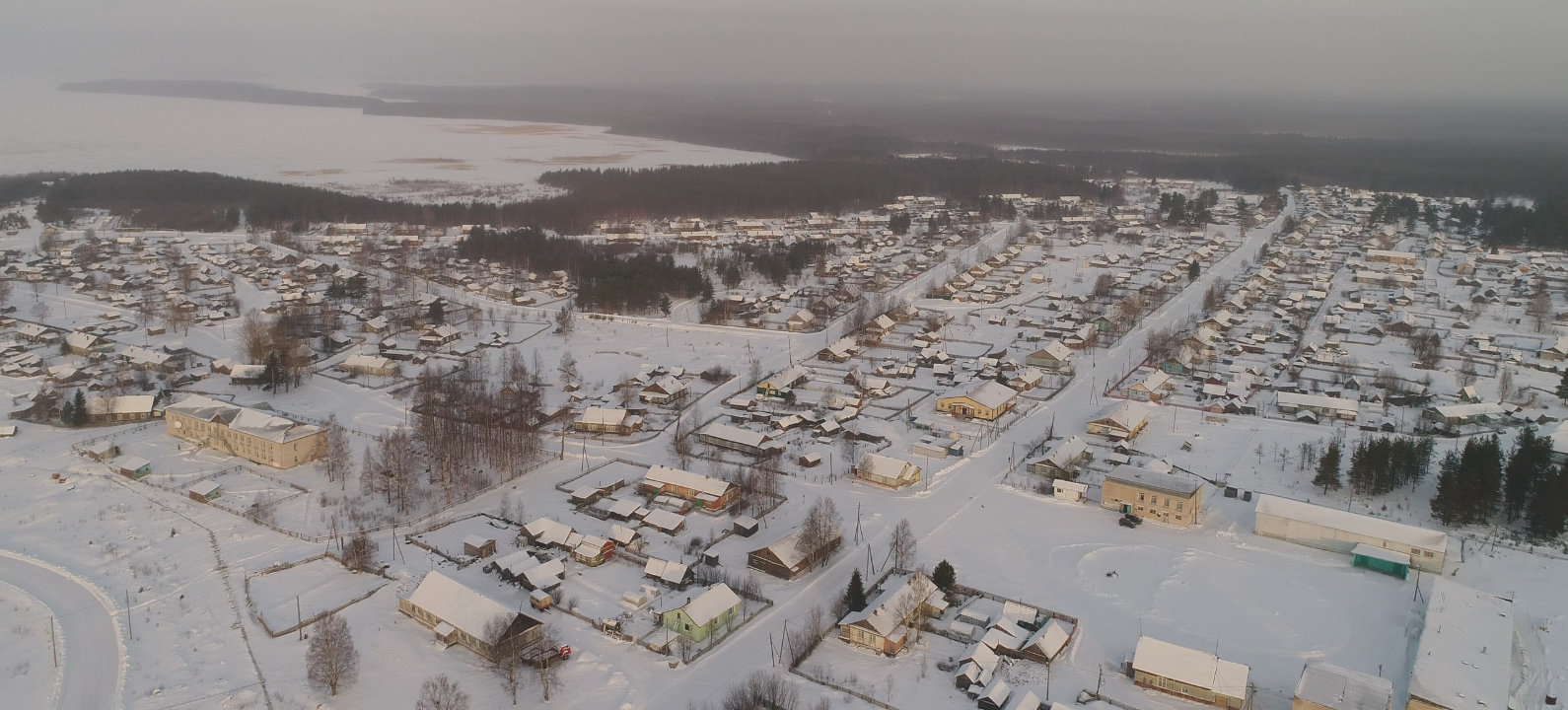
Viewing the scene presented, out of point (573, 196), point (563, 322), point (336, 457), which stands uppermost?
point (573, 196)

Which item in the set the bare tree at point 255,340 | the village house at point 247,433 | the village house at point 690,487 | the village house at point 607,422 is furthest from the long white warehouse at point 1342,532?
the bare tree at point 255,340

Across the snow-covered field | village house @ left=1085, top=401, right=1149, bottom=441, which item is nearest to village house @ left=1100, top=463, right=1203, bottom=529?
village house @ left=1085, top=401, right=1149, bottom=441

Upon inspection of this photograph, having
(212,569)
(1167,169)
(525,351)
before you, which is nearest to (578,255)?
(525,351)

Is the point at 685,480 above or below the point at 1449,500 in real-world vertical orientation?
below

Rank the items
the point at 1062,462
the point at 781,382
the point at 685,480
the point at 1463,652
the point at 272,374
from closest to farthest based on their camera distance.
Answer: the point at 1463,652, the point at 685,480, the point at 1062,462, the point at 272,374, the point at 781,382

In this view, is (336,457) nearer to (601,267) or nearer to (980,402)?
(980,402)

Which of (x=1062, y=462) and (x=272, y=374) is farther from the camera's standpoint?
(x=272, y=374)

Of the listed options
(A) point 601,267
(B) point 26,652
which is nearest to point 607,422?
(B) point 26,652

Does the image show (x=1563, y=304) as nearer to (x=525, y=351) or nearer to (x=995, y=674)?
(x=995, y=674)
